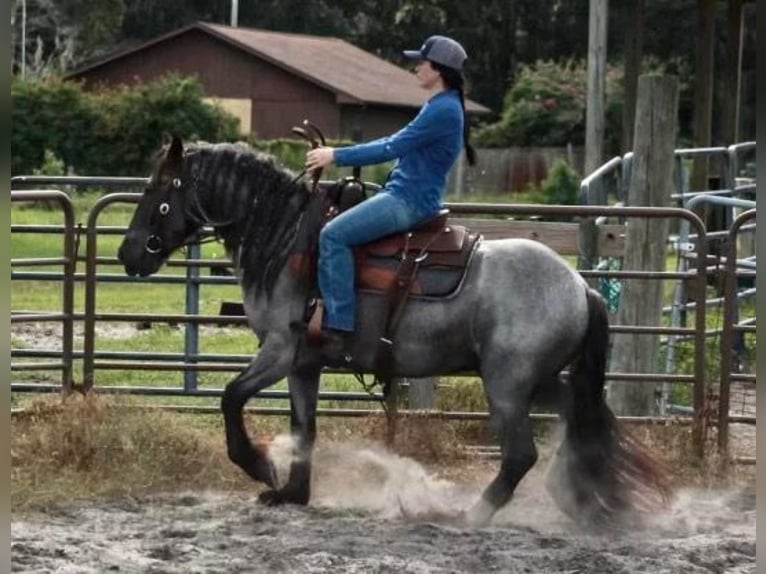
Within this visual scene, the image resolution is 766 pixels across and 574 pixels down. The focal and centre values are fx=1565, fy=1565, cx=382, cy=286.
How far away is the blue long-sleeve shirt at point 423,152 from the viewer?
707 cm

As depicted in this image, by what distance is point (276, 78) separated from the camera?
51.1 meters

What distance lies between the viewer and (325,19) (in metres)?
66.9

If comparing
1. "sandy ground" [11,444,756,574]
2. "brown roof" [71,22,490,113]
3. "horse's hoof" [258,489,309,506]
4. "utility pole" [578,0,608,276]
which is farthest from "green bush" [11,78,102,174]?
"horse's hoof" [258,489,309,506]

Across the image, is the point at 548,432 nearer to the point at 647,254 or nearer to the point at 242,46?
the point at 647,254

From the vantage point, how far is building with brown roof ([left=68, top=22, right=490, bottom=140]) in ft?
164

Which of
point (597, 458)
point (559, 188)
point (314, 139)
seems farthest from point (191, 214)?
point (559, 188)

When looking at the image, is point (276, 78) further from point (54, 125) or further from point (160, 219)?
point (160, 219)

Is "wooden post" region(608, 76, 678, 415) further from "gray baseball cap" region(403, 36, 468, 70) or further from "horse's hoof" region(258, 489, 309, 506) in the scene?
"horse's hoof" region(258, 489, 309, 506)

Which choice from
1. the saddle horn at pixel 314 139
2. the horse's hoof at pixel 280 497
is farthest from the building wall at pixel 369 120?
the horse's hoof at pixel 280 497

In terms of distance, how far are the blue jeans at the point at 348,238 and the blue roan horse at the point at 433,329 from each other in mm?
155

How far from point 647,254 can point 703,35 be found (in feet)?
25.1

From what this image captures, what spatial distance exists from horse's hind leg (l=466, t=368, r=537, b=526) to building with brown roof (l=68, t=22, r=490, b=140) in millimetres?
41044

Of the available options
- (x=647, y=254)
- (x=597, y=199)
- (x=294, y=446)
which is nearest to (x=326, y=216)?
(x=294, y=446)

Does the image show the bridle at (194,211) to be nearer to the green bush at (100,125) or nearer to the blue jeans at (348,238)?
the blue jeans at (348,238)
